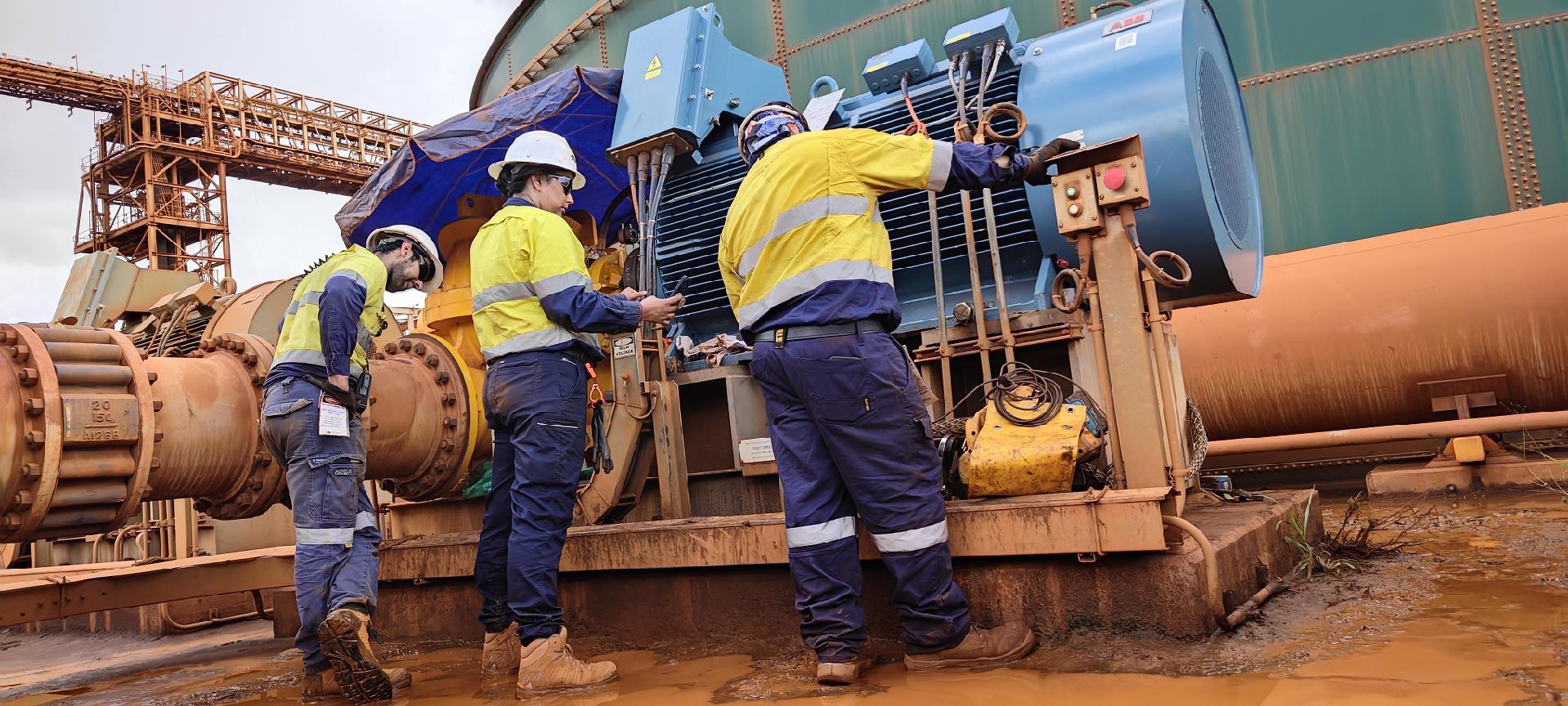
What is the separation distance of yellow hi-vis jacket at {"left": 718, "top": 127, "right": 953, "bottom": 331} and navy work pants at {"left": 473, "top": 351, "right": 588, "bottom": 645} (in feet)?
2.24

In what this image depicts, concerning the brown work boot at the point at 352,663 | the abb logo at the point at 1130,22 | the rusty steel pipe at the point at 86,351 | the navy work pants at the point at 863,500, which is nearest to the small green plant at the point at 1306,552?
the navy work pants at the point at 863,500

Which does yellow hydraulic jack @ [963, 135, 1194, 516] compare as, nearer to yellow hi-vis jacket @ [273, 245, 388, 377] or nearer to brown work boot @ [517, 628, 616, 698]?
brown work boot @ [517, 628, 616, 698]

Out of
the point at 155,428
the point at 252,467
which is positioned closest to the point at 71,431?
the point at 155,428

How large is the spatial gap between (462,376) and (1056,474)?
7.95ft

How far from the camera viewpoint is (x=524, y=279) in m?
2.99

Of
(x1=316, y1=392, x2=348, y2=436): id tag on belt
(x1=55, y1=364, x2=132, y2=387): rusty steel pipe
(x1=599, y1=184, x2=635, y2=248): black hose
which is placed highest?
(x1=599, y1=184, x2=635, y2=248): black hose

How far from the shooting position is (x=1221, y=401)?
17.2ft

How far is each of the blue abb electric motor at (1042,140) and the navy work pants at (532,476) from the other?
112cm

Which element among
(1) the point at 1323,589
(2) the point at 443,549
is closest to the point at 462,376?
(2) the point at 443,549

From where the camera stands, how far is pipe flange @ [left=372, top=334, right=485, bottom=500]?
3896 millimetres

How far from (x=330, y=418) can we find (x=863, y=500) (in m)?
1.65

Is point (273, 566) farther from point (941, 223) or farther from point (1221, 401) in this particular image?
point (1221, 401)

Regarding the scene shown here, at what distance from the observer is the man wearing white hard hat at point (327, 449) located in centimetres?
293

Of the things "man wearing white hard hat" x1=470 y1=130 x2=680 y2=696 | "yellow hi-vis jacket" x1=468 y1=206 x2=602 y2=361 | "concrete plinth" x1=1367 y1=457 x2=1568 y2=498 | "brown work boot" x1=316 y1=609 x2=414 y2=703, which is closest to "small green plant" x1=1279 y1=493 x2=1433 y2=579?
"concrete plinth" x1=1367 y1=457 x2=1568 y2=498
